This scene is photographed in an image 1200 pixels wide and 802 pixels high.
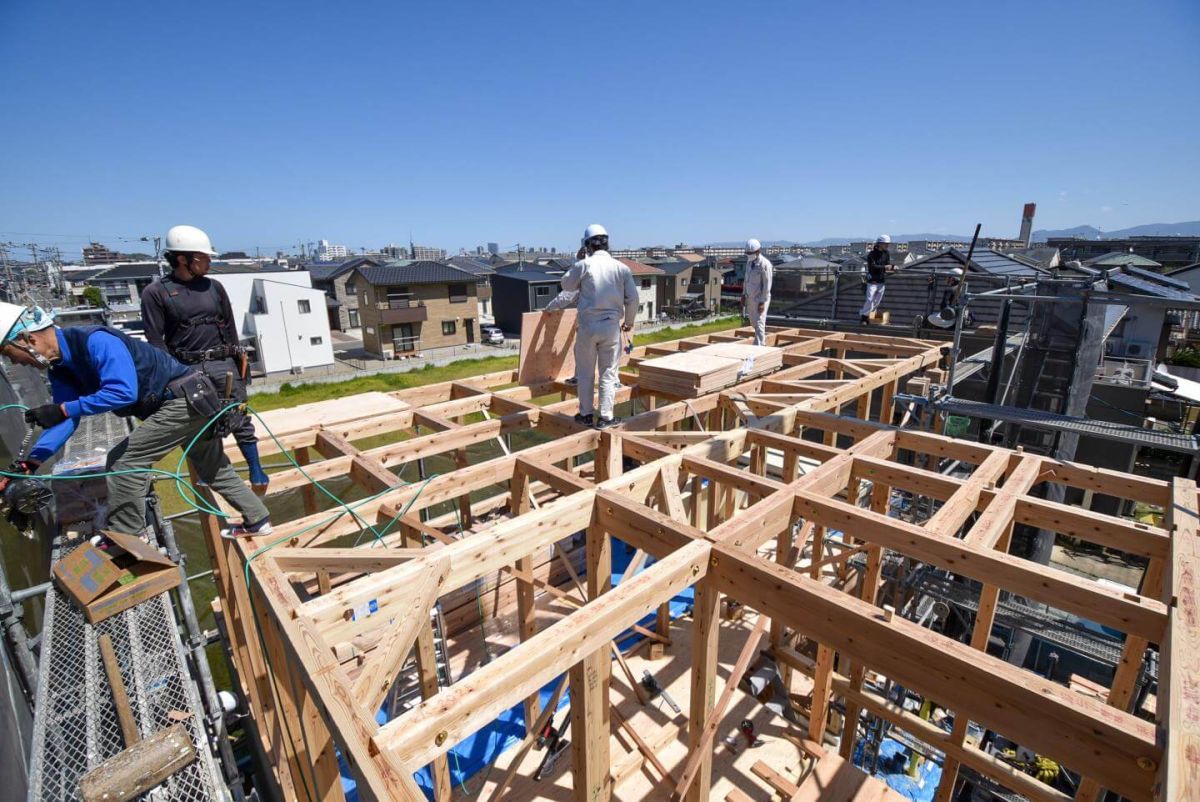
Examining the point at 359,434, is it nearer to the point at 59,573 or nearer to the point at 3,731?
the point at 59,573

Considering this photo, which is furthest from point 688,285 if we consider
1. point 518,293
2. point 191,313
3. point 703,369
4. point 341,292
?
point 191,313

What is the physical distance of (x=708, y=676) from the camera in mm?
3533

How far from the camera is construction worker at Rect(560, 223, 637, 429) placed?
5664mm

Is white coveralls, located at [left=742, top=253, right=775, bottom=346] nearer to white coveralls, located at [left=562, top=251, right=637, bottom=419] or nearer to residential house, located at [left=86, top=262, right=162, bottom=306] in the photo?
white coveralls, located at [left=562, top=251, right=637, bottom=419]

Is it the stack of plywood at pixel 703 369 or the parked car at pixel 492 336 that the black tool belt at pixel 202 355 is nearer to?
the stack of plywood at pixel 703 369

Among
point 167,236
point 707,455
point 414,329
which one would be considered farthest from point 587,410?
point 414,329

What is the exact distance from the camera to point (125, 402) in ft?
11.3

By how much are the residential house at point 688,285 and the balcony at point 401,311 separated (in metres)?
25.0

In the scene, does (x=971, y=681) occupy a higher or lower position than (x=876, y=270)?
lower

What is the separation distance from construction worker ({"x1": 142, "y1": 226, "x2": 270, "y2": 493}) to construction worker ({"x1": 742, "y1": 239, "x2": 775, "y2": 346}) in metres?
7.86

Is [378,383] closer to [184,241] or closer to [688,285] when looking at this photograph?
[184,241]

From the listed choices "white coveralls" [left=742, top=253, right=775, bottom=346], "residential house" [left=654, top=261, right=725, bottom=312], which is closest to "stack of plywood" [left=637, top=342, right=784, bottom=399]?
"white coveralls" [left=742, top=253, right=775, bottom=346]

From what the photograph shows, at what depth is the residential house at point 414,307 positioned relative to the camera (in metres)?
37.3

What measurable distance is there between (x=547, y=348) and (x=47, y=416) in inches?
205
